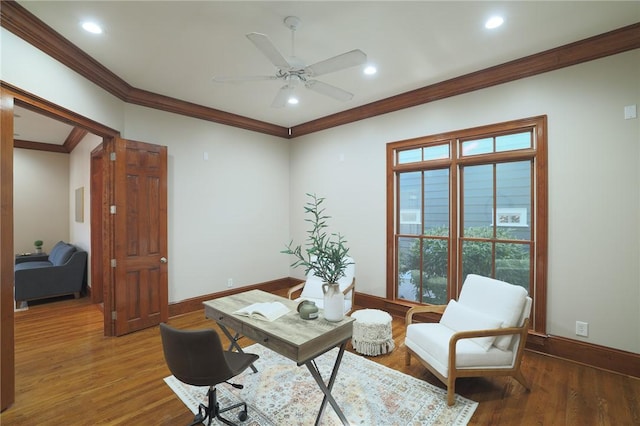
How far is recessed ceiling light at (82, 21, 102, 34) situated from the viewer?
95.9 inches

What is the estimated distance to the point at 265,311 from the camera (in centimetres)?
226

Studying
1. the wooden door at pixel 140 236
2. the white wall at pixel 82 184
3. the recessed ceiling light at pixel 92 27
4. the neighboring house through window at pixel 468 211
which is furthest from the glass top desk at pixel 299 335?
the white wall at pixel 82 184

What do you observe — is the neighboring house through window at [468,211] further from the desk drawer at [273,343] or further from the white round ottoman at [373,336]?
the desk drawer at [273,343]

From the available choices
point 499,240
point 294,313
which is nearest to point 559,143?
point 499,240

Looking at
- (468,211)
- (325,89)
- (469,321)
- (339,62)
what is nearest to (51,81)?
(325,89)

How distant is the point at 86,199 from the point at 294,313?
5016 millimetres

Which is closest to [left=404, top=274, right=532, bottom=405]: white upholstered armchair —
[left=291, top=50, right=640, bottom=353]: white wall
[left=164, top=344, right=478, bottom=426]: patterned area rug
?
[left=164, top=344, right=478, bottom=426]: patterned area rug

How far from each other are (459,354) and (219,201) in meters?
3.83

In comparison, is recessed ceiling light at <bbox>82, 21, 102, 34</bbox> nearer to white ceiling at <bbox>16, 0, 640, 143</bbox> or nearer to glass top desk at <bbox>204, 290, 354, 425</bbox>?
white ceiling at <bbox>16, 0, 640, 143</bbox>

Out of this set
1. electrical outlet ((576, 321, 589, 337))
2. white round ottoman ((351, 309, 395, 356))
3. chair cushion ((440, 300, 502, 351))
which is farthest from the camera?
white round ottoman ((351, 309, 395, 356))

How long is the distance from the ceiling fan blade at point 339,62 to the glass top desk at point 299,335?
1.91m

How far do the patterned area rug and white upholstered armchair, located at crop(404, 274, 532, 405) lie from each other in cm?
17

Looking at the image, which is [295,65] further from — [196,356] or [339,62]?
[196,356]

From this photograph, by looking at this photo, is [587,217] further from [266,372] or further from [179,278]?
[179,278]
